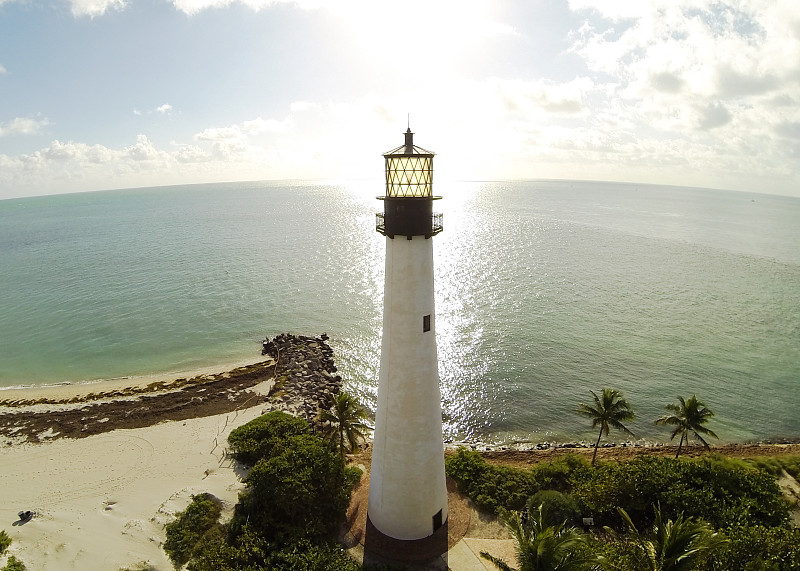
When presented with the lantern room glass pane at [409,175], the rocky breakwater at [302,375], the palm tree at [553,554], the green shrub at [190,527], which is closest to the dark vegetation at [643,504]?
the palm tree at [553,554]

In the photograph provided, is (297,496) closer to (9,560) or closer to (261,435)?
(261,435)

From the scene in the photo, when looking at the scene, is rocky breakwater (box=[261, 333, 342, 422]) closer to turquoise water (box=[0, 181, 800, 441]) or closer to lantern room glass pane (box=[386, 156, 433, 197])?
turquoise water (box=[0, 181, 800, 441])

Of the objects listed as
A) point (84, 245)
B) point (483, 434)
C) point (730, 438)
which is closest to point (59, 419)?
point (483, 434)

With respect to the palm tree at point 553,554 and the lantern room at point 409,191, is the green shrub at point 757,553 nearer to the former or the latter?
the palm tree at point 553,554

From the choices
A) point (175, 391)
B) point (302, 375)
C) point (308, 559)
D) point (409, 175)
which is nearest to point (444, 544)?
point (308, 559)

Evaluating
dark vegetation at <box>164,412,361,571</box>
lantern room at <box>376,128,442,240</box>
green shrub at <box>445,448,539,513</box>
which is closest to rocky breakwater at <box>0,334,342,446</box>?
dark vegetation at <box>164,412,361,571</box>
